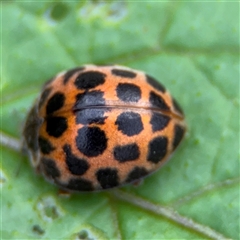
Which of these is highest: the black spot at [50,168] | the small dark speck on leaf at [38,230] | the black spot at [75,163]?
the black spot at [75,163]

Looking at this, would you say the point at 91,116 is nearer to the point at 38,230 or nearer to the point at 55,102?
the point at 55,102

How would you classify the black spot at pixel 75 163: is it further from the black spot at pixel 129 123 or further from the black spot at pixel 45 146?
the black spot at pixel 129 123

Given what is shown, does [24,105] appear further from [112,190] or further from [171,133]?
[171,133]

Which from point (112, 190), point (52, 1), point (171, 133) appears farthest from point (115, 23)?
point (112, 190)

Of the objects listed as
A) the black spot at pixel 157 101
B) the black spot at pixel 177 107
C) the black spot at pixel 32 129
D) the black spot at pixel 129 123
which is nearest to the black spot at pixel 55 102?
the black spot at pixel 32 129

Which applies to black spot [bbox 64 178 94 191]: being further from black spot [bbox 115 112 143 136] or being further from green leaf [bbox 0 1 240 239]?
black spot [bbox 115 112 143 136]

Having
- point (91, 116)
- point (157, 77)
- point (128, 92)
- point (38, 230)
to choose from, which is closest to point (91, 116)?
point (91, 116)
